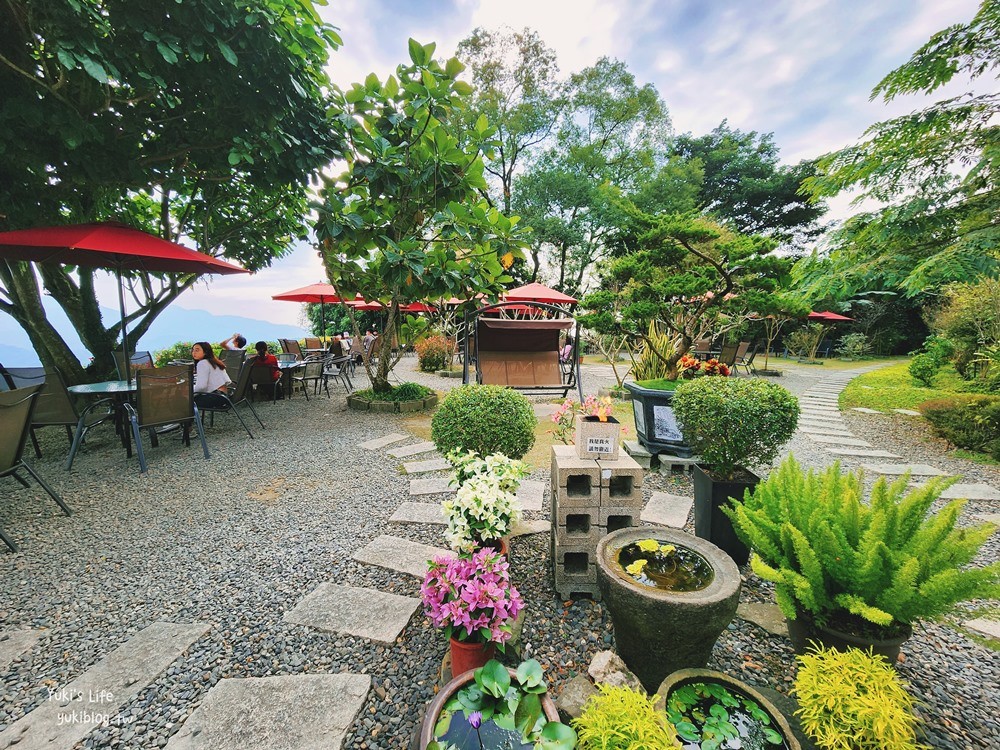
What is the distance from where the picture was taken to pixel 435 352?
10.0m

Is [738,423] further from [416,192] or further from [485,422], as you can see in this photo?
[416,192]

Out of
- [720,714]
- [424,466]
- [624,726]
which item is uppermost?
[624,726]

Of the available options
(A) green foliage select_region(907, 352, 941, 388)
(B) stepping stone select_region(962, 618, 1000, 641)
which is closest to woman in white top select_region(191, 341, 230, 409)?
(B) stepping stone select_region(962, 618, 1000, 641)

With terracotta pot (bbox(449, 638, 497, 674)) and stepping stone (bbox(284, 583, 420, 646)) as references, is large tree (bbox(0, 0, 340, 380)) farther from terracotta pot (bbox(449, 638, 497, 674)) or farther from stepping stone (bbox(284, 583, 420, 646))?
terracotta pot (bbox(449, 638, 497, 674))

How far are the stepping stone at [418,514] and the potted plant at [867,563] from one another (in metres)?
1.81

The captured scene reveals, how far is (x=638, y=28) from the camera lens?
16.6 feet

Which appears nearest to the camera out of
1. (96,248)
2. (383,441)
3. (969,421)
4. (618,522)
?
(618,522)

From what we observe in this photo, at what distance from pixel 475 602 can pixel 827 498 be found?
52.8 inches

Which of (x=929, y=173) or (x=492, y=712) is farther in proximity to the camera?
(x=929, y=173)

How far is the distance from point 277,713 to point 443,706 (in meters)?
0.66

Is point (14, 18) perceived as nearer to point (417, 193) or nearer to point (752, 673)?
point (417, 193)

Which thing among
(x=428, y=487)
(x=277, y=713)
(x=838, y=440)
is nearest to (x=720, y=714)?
(x=277, y=713)

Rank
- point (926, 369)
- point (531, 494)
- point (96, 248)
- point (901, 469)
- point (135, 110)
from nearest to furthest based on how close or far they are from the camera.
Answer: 1. point (531, 494)
2. point (96, 248)
3. point (901, 469)
4. point (135, 110)
5. point (926, 369)

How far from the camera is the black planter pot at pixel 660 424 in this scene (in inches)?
137
